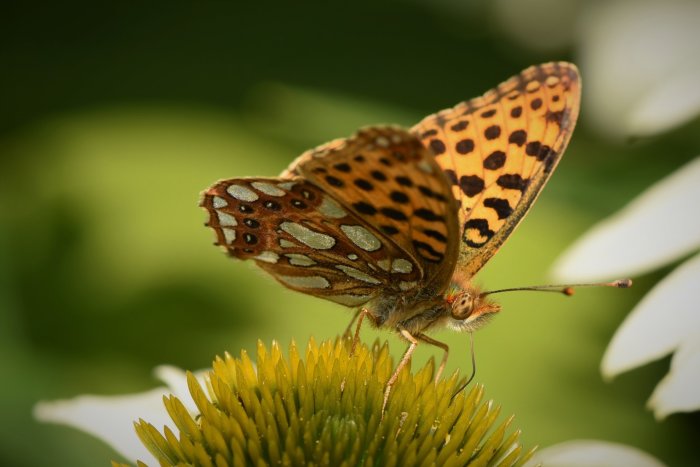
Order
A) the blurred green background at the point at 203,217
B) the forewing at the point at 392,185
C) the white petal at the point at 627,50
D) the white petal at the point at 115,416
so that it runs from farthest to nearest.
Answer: the white petal at the point at 627,50, the blurred green background at the point at 203,217, the white petal at the point at 115,416, the forewing at the point at 392,185

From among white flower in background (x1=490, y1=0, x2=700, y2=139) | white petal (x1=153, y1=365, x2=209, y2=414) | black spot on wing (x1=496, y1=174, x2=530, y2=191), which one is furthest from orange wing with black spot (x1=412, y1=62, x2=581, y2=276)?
white flower in background (x1=490, y1=0, x2=700, y2=139)

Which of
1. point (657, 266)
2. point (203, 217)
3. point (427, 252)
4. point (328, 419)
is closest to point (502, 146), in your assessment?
point (427, 252)

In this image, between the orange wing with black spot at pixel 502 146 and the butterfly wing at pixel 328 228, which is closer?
the butterfly wing at pixel 328 228

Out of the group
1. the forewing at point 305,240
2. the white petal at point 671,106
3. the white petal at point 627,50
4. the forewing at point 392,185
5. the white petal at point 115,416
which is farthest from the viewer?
the white petal at point 627,50

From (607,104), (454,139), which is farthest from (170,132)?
(454,139)

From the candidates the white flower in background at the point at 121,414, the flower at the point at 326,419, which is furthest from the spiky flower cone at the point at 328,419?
the white flower in background at the point at 121,414

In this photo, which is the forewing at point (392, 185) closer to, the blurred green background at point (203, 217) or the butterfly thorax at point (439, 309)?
the butterfly thorax at point (439, 309)
